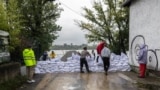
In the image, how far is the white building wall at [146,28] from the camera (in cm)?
1847

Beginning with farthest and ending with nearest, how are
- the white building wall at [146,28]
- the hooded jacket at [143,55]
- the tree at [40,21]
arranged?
the tree at [40,21] < the hooded jacket at [143,55] < the white building wall at [146,28]

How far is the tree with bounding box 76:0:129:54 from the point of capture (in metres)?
37.6

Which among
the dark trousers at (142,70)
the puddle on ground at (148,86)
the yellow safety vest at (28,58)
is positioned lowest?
the puddle on ground at (148,86)

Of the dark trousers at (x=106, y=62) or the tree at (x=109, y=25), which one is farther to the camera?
the tree at (x=109, y=25)

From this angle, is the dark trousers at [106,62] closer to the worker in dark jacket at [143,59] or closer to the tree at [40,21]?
the worker in dark jacket at [143,59]

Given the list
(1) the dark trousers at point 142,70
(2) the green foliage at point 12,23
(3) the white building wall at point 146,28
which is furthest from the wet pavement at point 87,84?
(2) the green foliage at point 12,23

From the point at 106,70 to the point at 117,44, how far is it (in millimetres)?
17574

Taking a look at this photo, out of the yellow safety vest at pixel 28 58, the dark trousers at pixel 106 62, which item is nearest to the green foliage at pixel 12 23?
the yellow safety vest at pixel 28 58

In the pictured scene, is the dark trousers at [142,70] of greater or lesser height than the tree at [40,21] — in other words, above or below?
below

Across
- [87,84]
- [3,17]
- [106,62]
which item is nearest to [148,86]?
[87,84]

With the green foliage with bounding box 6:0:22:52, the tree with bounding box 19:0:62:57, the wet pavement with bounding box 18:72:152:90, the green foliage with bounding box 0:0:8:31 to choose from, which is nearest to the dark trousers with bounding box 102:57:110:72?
the wet pavement with bounding box 18:72:152:90

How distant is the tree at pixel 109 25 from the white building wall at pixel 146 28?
14.2m

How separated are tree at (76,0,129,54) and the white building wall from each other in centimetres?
1424

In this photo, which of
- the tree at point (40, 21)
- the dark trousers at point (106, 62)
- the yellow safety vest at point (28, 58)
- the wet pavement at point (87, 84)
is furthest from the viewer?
the tree at point (40, 21)
